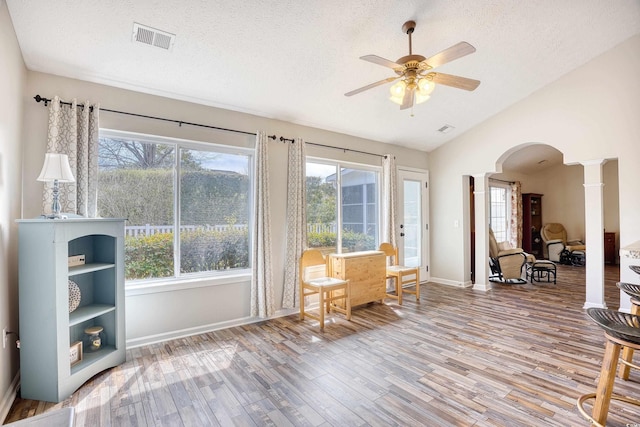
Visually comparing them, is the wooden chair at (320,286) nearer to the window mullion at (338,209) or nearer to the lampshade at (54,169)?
the window mullion at (338,209)

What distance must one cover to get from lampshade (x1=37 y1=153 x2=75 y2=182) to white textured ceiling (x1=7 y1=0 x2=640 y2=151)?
1.01 metres

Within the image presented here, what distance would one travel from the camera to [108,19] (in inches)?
94.0

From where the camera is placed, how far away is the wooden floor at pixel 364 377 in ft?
6.72

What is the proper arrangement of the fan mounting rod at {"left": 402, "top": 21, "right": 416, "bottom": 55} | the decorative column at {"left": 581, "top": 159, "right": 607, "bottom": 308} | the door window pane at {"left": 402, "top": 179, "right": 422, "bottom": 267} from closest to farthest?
the fan mounting rod at {"left": 402, "top": 21, "right": 416, "bottom": 55} < the decorative column at {"left": 581, "top": 159, "right": 607, "bottom": 308} < the door window pane at {"left": 402, "top": 179, "right": 422, "bottom": 267}

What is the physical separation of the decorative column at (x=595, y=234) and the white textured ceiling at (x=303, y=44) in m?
1.45

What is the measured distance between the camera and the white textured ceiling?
245cm

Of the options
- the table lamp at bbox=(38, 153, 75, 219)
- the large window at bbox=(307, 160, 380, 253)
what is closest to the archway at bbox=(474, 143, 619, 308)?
the large window at bbox=(307, 160, 380, 253)

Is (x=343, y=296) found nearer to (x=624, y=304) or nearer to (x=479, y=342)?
(x=479, y=342)

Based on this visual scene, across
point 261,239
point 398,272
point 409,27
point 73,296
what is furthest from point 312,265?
point 409,27

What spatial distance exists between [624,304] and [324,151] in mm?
4348

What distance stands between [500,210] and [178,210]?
7899 millimetres

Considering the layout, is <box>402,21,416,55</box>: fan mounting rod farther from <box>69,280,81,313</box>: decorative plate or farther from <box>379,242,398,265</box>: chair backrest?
<box>69,280,81,313</box>: decorative plate

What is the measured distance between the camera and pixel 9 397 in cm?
216

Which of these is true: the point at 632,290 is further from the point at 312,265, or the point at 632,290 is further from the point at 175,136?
the point at 175,136
